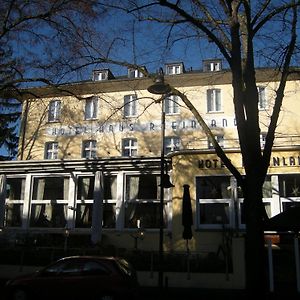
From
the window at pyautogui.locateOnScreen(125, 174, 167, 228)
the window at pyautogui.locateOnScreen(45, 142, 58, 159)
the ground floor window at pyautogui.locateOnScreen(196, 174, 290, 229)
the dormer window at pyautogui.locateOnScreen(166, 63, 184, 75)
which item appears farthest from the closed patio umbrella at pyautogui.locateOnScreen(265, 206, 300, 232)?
the dormer window at pyautogui.locateOnScreen(166, 63, 184, 75)

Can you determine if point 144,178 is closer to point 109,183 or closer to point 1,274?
point 109,183

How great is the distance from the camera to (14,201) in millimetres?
22625

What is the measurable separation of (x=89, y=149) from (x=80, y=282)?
2316cm

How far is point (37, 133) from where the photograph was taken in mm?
37531

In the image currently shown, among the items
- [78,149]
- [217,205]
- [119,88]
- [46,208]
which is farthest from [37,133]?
[217,205]

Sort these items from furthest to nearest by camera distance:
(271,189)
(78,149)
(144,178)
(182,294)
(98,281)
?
(78,149)
(144,178)
(271,189)
(182,294)
(98,281)

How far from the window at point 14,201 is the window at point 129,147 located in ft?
43.7

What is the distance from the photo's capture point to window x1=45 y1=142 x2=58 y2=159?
36.9 meters

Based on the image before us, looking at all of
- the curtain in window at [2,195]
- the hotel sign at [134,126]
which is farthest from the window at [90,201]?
the hotel sign at [134,126]

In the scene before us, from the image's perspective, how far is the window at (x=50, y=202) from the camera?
21891 millimetres

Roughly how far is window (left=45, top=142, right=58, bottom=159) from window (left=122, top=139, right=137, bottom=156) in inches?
220

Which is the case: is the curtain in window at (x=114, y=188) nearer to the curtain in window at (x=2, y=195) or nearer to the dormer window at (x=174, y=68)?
the curtain in window at (x=2, y=195)

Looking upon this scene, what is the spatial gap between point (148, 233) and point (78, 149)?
56.4ft

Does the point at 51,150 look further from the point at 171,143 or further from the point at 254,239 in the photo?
the point at 254,239
